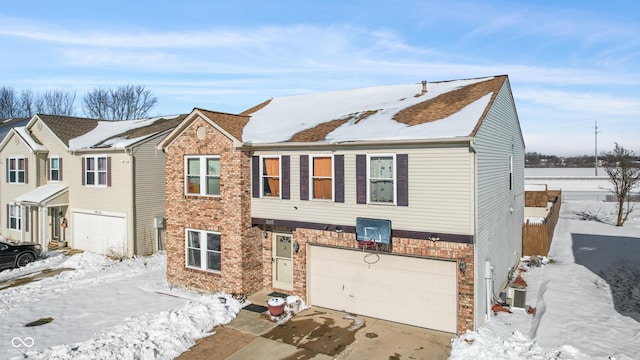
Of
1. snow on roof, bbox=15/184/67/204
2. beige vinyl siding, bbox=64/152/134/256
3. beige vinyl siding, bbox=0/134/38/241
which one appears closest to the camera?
beige vinyl siding, bbox=64/152/134/256

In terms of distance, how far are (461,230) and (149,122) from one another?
22.7 m

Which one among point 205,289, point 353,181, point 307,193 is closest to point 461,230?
point 353,181

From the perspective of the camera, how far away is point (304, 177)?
45.5 feet

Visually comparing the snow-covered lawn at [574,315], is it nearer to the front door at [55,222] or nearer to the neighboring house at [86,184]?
the neighboring house at [86,184]

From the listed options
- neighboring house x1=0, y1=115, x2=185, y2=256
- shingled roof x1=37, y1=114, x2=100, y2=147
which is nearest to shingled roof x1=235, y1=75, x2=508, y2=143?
neighboring house x1=0, y1=115, x2=185, y2=256

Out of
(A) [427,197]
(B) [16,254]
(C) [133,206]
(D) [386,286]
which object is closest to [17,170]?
(B) [16,254]

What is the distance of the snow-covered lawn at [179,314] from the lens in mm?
10531

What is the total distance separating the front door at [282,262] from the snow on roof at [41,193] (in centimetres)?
1530

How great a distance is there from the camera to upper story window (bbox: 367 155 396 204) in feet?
40.5

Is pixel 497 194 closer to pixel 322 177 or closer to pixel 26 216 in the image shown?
pixel 322 177

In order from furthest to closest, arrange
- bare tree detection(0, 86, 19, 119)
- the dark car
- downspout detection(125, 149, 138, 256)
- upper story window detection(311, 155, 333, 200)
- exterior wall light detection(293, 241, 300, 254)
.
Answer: bare tree detection(0, 86, 19, 119), downspout detection(125, 149, 138, 256), the dark car, exterior wall light detection(293, 241, 300, 254), upper story window detection(311, 155, 333, 200)

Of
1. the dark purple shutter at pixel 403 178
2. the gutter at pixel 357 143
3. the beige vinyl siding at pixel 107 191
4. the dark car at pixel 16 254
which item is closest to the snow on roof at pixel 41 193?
the beige vinyl siding at pixel 107 191

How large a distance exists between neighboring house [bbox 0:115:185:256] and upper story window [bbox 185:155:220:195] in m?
6.44

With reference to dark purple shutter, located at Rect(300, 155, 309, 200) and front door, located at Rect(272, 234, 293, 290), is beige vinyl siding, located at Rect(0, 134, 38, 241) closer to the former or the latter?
front door, located at Rect(272, 234, 293, 290)
